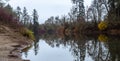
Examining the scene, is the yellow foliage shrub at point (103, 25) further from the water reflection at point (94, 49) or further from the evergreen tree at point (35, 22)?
the evergreen tree at point (35, 22)

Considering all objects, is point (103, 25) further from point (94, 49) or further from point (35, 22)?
point (35, 22)

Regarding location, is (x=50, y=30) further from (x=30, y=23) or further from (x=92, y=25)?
(x=92, y=25)

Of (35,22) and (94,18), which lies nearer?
(94,18)

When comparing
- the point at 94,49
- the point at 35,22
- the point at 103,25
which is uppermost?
the point at 35,22

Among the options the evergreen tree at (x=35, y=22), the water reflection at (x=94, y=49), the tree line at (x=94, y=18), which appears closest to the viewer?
the water reflection at (x=94, y=49)

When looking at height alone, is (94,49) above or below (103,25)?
below

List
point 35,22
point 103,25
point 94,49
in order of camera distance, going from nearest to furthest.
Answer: point 94,49, point 103,25, point 35,22

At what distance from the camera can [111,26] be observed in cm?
7475

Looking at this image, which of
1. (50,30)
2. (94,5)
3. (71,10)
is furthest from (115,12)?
(50,30)

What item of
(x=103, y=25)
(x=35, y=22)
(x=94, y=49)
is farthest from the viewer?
(x=35, y=22)

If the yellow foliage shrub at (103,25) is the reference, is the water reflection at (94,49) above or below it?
below

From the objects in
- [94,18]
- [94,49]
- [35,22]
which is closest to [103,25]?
[94,18]

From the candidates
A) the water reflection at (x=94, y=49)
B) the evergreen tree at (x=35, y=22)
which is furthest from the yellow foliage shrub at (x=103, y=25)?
the evergreen tree at (x=35, y=22)

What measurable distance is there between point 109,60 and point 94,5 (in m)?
75.1
